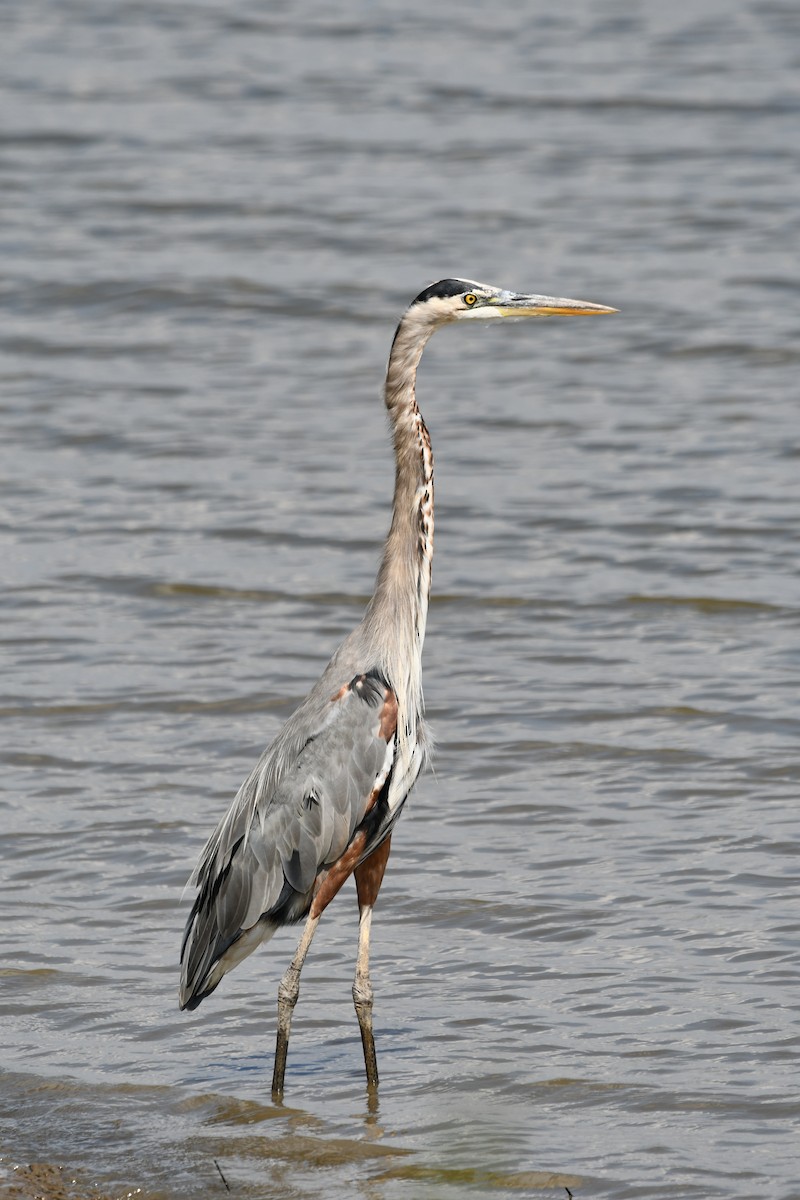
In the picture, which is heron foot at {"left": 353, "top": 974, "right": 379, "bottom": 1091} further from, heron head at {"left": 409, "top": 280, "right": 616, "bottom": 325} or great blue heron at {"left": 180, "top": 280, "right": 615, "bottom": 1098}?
heron head at {"left": 409, "top": 280, "right": 616, "bottom": 325}

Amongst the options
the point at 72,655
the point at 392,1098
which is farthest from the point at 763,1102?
the point at 72,655

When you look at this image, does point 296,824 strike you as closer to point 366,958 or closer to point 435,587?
point 366,958

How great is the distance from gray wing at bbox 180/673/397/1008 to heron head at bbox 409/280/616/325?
1.22m

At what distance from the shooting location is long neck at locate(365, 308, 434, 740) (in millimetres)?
6469

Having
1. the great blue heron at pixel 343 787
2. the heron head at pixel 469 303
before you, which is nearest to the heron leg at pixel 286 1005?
the great blue heron at pixel 343 787

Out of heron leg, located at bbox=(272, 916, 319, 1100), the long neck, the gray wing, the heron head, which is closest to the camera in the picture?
heron leg, located at bbox=(272, 916, 319, 1100)

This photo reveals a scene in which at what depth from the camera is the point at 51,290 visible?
1584 centimetres

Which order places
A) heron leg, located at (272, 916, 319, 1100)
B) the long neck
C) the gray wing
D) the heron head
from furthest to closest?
the heron head
the long neck
the gray wing
heron leg, located at (272, 916, 319, 1100)

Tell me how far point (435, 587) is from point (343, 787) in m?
4.53

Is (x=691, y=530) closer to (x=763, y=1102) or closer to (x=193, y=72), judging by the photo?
(x=763, y=1102)

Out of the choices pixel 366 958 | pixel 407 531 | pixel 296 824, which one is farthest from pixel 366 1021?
pixel 407 531

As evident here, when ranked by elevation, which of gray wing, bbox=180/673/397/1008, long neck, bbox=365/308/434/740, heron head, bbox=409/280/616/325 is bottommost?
gray wing, bbox=180/673/397/1008

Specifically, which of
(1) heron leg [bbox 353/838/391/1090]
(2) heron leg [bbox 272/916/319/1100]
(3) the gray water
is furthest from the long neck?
(3) the gray water

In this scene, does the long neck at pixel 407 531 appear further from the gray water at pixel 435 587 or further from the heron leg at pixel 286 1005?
the gray water at pixel 435 587
